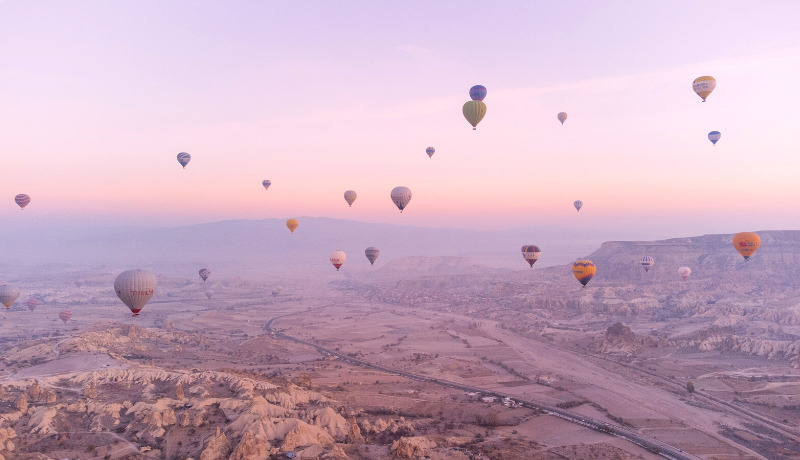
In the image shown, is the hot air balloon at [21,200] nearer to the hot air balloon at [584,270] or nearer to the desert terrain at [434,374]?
the desert terrain at [434,374]

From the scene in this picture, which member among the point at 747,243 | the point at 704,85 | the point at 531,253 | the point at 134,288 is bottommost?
the point at 134,288

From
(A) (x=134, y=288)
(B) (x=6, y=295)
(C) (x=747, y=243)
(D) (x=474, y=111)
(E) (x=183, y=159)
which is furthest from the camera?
(E) (x=183, y=159)

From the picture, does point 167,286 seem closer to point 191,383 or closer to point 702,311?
point 191,383

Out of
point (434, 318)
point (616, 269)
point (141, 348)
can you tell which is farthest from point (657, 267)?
point (141, 348)

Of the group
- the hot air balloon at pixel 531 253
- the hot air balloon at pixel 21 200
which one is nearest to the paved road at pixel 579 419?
the hot air balloon at pixel 531 253

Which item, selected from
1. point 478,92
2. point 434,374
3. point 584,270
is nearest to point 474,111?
point 478,92

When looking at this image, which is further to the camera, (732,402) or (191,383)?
(732,402)

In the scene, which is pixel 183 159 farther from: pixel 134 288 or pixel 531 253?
pixel 531 253
